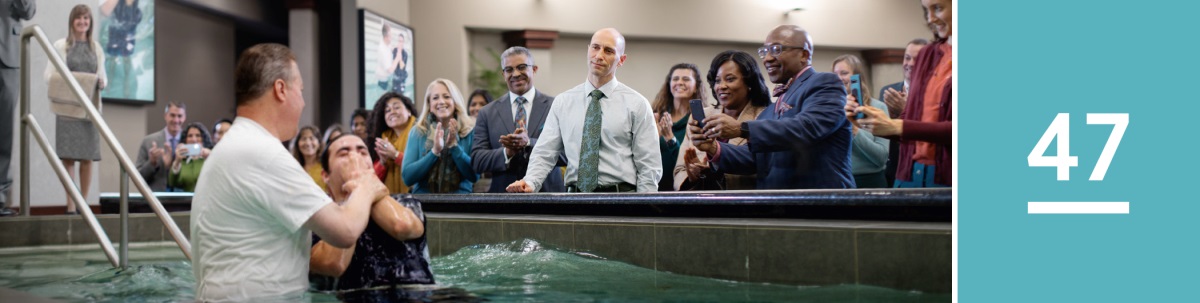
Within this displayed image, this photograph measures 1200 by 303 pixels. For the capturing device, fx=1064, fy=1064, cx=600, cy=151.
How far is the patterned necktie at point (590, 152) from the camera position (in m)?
4.99

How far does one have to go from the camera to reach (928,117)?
3900mm

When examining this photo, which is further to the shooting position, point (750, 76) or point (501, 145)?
point (501, 145)

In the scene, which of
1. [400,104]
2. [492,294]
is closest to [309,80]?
[400,104]

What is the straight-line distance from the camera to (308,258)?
118 inches

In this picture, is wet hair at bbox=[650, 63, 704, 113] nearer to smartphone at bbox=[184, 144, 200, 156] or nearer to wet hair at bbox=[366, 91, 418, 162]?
wet hair at bbox=[366, 91, 418, 162]

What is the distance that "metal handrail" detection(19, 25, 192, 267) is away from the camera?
4.40 metres

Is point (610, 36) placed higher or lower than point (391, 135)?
higher

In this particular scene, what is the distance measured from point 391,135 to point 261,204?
4.71 metres

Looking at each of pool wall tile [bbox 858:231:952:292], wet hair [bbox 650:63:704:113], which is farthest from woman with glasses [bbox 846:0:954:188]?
wet hair [bbox 650:63:704:113]

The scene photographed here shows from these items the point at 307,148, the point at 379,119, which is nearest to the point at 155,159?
the point at 307,148

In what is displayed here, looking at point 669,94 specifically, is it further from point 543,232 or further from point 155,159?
point 155,159

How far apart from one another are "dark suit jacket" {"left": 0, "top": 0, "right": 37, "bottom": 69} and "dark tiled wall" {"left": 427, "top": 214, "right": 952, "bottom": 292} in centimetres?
459

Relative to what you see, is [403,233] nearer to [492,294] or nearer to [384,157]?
[492,294]

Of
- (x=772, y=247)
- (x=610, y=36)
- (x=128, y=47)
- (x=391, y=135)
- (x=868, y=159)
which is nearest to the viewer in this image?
(x=772, y=247)
